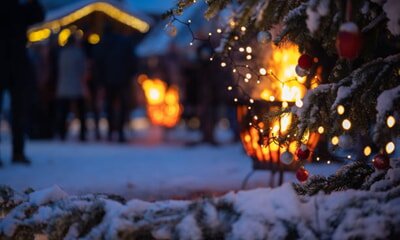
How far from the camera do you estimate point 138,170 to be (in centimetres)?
604

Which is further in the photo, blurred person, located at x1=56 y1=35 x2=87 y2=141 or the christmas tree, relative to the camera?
blurred person, located at x1=56 y1=35 x2=87 y2=141

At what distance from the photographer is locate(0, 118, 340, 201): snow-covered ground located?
185 inches

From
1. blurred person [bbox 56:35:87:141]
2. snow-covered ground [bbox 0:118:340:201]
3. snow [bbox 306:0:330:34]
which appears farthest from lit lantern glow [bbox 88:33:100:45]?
snow [bbox 306:0:330:34]

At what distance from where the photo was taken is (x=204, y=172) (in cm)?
586

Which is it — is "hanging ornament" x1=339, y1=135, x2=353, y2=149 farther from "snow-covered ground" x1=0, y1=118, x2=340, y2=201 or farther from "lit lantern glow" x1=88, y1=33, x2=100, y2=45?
"lit lantern glow" x1=88, y1=33, x2=100, y2=45

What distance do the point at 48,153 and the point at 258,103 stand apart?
15.3 feet

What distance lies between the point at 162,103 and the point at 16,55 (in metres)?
6.03

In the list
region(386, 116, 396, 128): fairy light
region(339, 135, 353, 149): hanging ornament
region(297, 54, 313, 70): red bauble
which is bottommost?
region(339, 135, 353, 149): hanging ornament

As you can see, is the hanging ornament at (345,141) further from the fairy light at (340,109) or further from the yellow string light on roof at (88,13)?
the yellow string light on roof at (88,13)

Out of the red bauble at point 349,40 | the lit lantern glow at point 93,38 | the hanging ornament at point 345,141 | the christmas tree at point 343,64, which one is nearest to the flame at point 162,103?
the lit lantern glow at point 93,38

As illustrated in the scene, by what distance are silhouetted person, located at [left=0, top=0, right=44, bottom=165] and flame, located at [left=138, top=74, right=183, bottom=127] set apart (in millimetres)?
5481

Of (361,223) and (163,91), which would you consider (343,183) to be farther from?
(163,91)

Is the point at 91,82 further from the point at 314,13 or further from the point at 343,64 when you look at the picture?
the point at 314,13

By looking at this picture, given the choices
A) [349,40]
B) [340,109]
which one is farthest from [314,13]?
[340,109]
